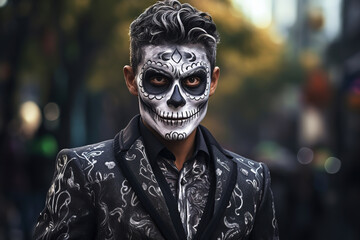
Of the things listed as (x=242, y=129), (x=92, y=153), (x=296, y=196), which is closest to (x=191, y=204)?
(x=92, y=153)

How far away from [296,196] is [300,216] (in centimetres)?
33

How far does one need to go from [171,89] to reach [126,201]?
59 centimetres

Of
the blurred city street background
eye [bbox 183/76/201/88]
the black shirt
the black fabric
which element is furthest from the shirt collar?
the blurred city street background

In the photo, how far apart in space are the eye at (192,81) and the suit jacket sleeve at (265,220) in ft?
2.01

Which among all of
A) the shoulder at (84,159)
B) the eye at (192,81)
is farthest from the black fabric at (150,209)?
the eye at (192,81)

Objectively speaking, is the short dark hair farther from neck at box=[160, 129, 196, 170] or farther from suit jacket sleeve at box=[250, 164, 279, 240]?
suit jacket sleeve at box=[250, 164, 279, 240]

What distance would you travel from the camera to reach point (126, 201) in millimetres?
4578

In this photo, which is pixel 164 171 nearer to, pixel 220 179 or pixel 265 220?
pixel 220 179

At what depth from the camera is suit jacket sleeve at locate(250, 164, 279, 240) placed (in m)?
4.86

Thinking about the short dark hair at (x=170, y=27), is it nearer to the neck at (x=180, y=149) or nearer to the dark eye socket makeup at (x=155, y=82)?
the dark eye socket makeup at (x=155, y=82)

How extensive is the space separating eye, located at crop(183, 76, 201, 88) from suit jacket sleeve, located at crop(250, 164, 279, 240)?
0.61 metres

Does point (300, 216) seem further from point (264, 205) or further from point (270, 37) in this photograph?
point (270, 37)

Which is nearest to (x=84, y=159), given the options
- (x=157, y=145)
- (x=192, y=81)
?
(x=157, y=145)

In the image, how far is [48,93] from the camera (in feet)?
69.2
